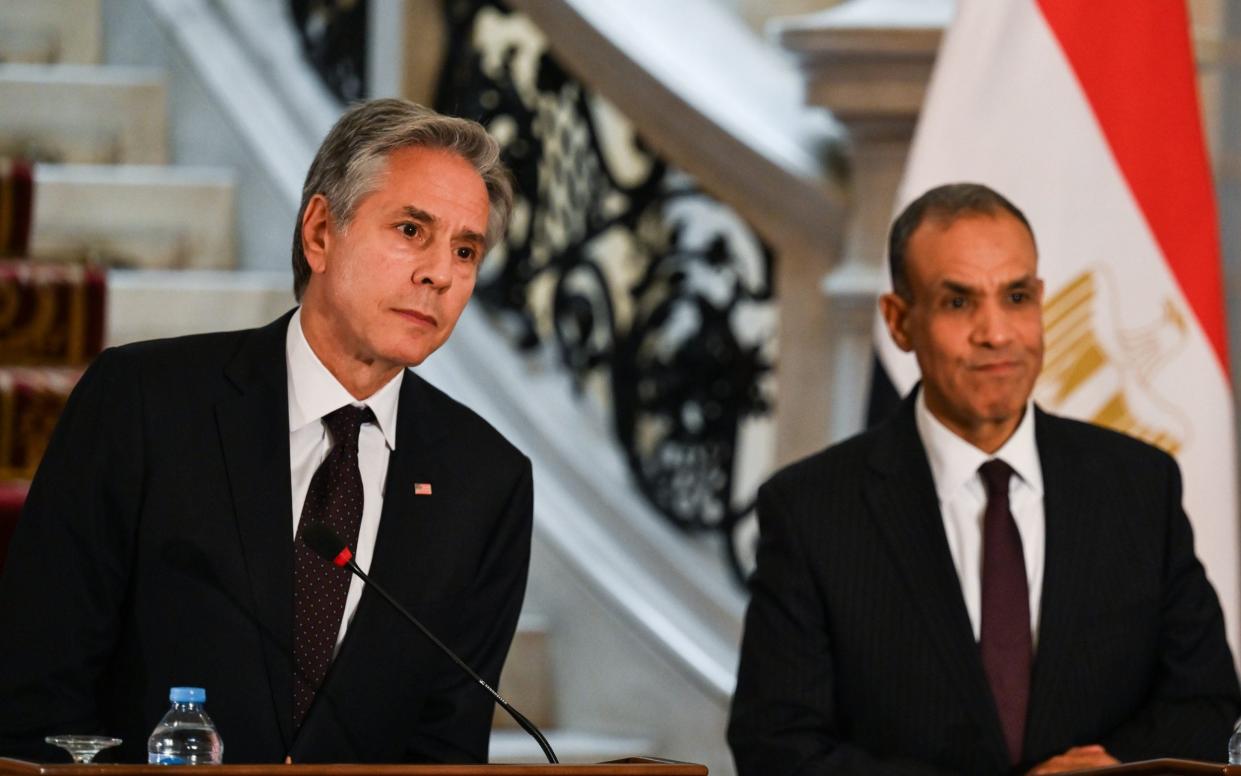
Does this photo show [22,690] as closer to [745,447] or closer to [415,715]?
[415,715]

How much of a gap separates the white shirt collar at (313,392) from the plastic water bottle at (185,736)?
0.54 meters

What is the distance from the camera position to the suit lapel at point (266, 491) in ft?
8.41

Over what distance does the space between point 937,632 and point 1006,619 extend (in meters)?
0.10

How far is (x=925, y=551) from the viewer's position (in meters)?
2.99

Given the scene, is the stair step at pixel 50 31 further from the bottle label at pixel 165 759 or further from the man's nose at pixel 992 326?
the bottle label at pixel 165 759

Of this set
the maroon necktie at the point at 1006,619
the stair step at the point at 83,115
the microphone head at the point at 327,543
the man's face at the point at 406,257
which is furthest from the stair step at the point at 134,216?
the microphone head at the point at 327,543

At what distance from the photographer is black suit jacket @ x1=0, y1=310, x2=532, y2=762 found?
251 centimetres

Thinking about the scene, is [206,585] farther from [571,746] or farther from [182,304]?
[182,304]

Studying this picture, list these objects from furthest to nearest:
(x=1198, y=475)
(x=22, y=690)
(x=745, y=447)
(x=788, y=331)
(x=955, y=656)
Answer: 1. (x=745, y=447)
2. (x=788, y=331)
3. (x=1198, y=475)
4. (x=955, y=656)
5. (x=22, y=690)

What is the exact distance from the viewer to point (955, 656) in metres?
2.90

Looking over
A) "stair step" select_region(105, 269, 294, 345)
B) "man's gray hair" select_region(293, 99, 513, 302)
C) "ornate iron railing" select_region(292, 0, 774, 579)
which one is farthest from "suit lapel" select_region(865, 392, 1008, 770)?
"stair step" select_region(105, 269, 294, 345)

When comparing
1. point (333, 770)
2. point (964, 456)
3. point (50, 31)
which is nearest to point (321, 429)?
point (333, 770)

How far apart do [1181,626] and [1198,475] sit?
768 millimetres

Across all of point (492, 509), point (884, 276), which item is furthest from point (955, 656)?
point (884, 276)
